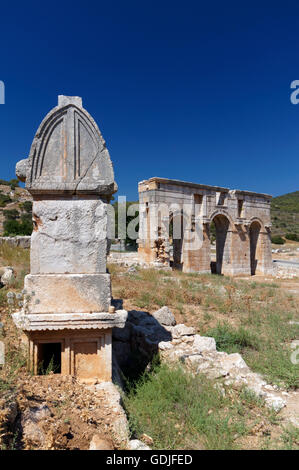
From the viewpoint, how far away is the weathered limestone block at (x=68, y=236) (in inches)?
120

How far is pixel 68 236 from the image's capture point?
3.04m

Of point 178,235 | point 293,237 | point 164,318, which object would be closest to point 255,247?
point 178,235

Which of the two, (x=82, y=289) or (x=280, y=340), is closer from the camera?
(x=82, y=289)

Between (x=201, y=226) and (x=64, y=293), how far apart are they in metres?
13.4

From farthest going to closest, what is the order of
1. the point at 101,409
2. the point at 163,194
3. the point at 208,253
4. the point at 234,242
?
the point at 234,242
the point at 208,253
the point at 163,194
the point at 101,409

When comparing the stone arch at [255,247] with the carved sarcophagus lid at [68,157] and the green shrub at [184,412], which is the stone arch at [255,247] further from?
the carved sarcophagus lid at [68,157]

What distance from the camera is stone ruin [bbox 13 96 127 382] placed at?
2.97 meters

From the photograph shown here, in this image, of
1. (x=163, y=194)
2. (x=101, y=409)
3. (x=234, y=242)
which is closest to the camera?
(x=101, y=409)

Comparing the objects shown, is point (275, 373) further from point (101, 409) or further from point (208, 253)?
point (208, 253)

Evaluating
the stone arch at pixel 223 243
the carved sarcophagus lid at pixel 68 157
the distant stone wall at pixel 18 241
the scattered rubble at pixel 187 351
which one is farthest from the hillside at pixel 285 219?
the carved sarcophagus lid at pixel 68 157

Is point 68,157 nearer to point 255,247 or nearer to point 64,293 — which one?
point 64,293
